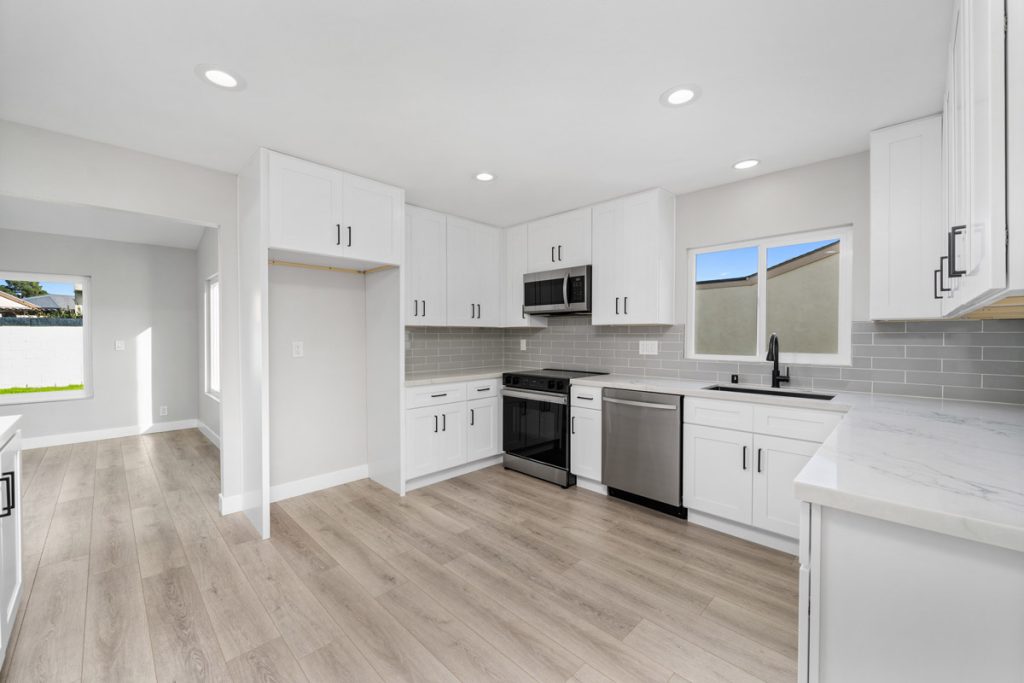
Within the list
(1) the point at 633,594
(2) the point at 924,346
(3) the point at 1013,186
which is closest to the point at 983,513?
(3) the point at 1013,186

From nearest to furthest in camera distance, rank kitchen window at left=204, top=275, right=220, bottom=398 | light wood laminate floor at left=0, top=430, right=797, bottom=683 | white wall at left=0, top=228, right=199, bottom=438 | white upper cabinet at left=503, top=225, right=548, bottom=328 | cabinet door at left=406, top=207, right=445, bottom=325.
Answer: light wood laminate floor at left=0, top=430, right=797, bottom=683, cabinet door at left=406, top=207, right=445, bottom=325, white upper cabinet at left=503, top=225, right=548, bottom=328, white wall at left=0, top=228, right=199, bottom=438, kitchen window at left=204, top=275, right=220, bottom=398

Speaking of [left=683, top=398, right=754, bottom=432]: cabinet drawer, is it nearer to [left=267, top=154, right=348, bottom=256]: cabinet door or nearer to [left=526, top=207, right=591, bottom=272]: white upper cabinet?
[left=526, top=207, right=591, bottom=272]: white upper cabinet

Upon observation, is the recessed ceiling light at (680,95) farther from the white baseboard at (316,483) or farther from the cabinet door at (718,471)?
the white baseboard at (316,483)

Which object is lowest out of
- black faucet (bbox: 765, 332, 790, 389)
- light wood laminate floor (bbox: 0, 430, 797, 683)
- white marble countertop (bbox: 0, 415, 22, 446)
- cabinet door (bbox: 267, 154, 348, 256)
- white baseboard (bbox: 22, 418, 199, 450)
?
light wood laminate floor (bbox: 0, 430, 797, 683)

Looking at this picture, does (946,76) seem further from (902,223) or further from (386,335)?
(386,335)

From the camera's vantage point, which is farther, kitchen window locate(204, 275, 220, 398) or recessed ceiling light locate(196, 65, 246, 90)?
kitchen window locate(204, 275, 220, 398)

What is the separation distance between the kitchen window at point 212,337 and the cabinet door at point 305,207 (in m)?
3.23

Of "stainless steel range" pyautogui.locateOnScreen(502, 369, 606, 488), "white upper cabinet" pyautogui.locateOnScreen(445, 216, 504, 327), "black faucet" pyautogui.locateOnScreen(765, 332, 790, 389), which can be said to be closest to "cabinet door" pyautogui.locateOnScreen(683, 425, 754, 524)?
"black faucet" pyautogui.locateOnScreen(765, 332, 790, 389)

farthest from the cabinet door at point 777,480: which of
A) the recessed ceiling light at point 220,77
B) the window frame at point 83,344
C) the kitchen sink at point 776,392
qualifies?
the window frame at point 83,344

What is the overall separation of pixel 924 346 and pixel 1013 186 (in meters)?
2.18

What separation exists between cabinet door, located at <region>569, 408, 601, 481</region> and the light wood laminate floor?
27cm

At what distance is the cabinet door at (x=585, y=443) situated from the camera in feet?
11.2

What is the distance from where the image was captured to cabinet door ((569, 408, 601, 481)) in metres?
3.42

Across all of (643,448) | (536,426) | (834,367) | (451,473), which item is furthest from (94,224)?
(834,367)
